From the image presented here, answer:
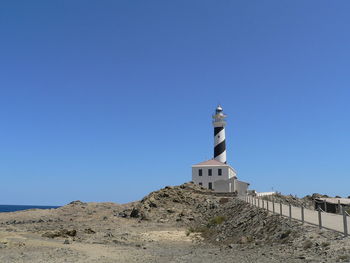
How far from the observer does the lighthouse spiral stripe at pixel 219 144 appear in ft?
228

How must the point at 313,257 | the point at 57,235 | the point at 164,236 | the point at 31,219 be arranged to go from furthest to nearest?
1. the point at 31,219
2. the point at 164,236
3. the point at 57,235
4. the point at 313,257

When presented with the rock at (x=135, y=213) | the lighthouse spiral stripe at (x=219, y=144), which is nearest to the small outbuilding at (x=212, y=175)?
the lighthouse spiral stripe at (x=219, y=144)

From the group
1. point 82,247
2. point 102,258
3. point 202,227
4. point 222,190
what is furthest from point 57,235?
point 222,190

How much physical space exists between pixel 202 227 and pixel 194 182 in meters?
28.0

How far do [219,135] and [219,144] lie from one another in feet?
6.04

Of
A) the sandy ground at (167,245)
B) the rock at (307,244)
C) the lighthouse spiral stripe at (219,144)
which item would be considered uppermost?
the lighthouse spiral stripe at (219,144)

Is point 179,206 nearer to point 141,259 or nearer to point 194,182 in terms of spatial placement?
point 194,182

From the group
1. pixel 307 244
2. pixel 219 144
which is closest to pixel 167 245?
pixel 307 244

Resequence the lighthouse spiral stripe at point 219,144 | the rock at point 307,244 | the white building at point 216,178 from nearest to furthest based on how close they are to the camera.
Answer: the rock at point 307,244, the white building at point 216,178, the lighthouse spiral stripe at point 219,144

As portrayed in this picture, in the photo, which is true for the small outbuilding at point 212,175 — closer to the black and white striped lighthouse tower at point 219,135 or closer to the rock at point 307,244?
the black and white striped lighthouse tower at point 219,135

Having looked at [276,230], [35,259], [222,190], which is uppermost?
[222,190]

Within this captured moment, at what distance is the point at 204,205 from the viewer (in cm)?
4481

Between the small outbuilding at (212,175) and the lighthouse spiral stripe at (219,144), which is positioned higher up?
the lighthouse spiral stripe at (219,144)

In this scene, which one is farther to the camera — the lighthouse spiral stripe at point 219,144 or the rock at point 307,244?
the lighthouse spiral stripe at point 219,144
